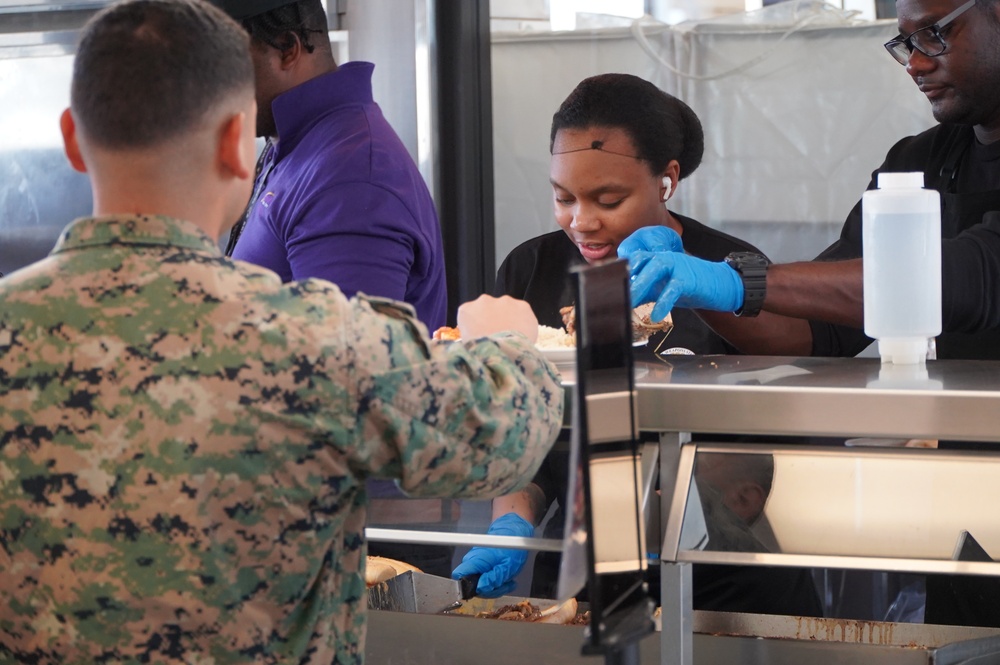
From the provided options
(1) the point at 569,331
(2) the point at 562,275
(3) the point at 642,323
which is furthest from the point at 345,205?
(2) the point at 562,275

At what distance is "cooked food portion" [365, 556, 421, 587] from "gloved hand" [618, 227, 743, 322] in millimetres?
570

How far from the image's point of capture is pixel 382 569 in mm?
1843

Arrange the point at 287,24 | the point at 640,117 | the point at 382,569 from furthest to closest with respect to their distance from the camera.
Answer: the point at 640,117
the point at 287,24
the point at 382,569

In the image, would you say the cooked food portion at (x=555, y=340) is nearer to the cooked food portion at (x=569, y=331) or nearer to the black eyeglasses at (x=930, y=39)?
the cooked food portion at (x=569, y=331)

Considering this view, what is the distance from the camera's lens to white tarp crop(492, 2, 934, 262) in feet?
10.9

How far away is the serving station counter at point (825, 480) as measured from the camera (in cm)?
137

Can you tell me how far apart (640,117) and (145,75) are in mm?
1732

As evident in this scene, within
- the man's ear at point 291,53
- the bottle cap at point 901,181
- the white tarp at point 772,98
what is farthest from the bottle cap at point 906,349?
the white tarp at point 772,98

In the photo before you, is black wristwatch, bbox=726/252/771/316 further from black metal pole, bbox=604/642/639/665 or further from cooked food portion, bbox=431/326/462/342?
black metal pole, bbox=604/642/639/665

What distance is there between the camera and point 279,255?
204 centimetres

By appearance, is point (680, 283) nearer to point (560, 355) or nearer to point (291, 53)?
point (560, 355)

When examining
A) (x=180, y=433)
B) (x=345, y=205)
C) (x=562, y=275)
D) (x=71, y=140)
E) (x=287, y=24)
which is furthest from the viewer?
(x=562, y=275)

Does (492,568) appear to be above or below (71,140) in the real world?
below

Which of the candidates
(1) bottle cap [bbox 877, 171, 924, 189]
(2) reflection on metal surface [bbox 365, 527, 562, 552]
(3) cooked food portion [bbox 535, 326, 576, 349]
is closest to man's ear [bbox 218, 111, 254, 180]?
(2) reflection on metal surface [bbox 365, 527, 562, 552]
